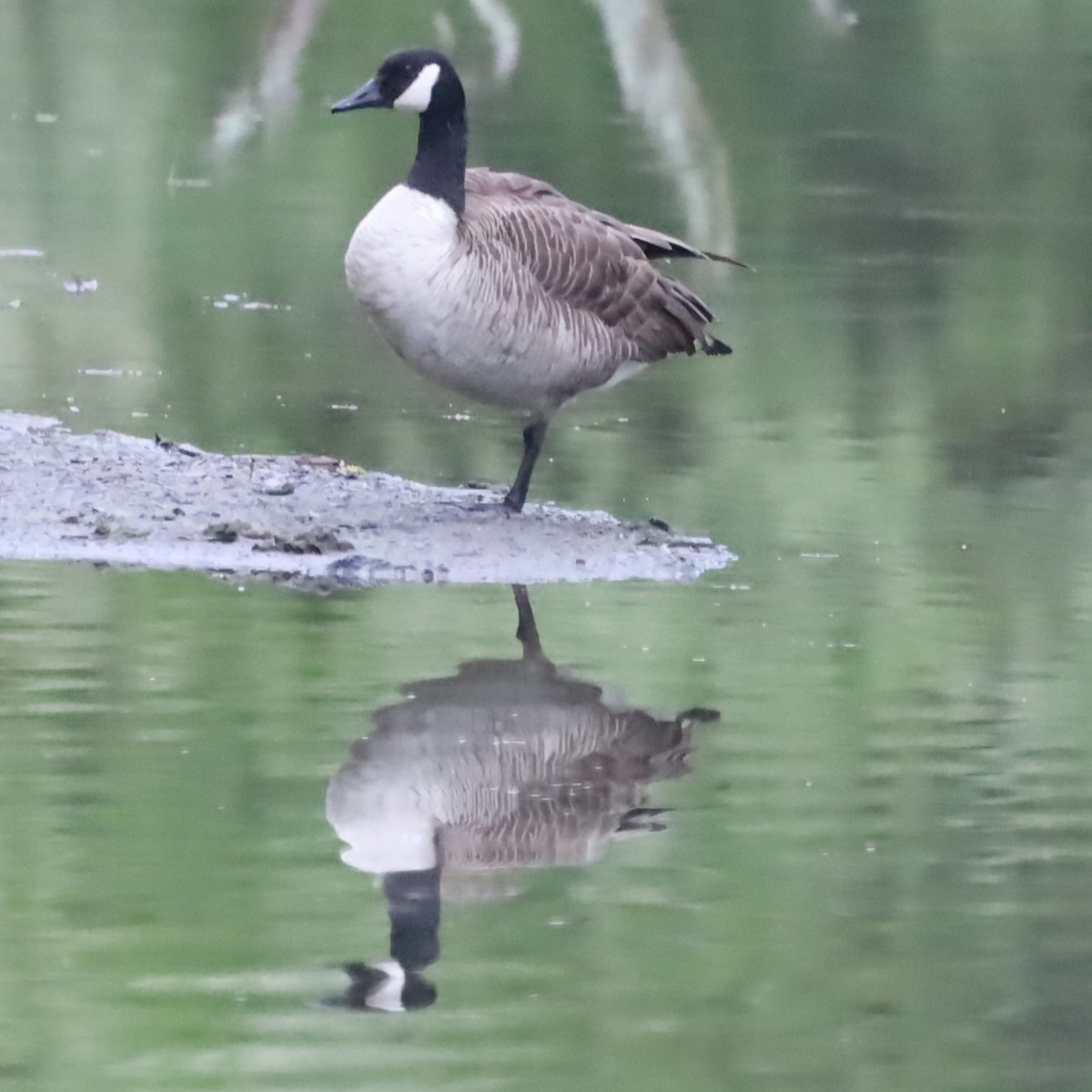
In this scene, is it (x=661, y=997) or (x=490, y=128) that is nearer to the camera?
(x=661, y=997)

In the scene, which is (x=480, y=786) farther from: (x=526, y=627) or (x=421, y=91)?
(x=421, y=91)

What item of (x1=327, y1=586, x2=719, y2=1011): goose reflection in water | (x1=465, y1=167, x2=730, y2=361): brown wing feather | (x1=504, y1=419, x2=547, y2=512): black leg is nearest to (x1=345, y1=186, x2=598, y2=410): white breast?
(x1=465, y1=167, x2=730, y2=361): brown wing feather

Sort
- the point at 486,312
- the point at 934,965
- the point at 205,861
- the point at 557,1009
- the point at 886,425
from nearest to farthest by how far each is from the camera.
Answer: the point at 557,1009
the point at 934,965
the point at 205,861
the point at 486,312
the point at 886,425

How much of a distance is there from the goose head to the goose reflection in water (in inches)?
98.2

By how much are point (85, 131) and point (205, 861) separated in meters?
14.2

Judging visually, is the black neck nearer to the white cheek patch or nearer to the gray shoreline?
the white cheek patch

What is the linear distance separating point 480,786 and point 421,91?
3.64 m

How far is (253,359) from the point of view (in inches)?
473

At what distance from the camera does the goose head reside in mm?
9117

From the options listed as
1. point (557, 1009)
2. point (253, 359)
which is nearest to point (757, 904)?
point (557, 1009)

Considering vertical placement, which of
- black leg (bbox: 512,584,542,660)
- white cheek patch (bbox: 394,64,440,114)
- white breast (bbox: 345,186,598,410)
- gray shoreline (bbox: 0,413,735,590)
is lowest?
black leg (bbox: 512,584,542,660)

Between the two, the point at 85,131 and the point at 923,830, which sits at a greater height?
the point at 85,131

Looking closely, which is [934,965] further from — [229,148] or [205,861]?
[229,148]

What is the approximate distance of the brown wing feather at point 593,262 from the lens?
8945 millimetres
